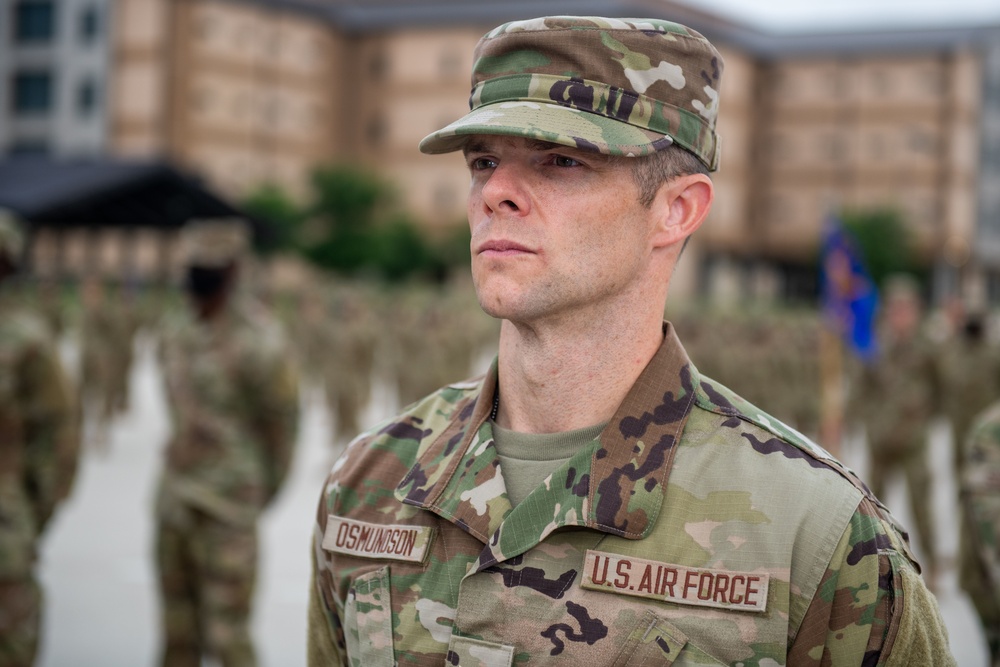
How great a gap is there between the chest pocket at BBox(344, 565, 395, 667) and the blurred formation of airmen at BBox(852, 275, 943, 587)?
6959 millimetres

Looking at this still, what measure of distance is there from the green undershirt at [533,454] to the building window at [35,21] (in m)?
44.6

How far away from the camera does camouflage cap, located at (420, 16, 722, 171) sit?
1.77 meters

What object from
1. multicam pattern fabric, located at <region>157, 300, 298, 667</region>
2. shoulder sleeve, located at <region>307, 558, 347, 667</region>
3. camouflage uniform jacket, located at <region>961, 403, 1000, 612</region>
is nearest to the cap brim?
shoulder sleeve, located at <region>307, 558, 347, 667</region>

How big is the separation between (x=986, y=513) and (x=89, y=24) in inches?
1761

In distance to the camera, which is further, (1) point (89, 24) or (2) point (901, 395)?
(1) point (89, 24)

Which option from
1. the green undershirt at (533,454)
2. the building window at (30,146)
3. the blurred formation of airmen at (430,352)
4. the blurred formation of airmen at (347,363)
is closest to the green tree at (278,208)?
the building window at (30,146)

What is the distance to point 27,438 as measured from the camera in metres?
4.64

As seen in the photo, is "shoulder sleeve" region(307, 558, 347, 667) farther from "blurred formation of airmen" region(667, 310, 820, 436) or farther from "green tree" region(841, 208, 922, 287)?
"green tree" region(841, 208, 922, 287)

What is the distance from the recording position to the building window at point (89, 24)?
43.6 m

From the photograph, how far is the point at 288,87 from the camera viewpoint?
48.3 meters

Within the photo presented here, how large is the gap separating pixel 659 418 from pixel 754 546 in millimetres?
251

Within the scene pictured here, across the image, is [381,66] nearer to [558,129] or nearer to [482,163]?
[482,163]

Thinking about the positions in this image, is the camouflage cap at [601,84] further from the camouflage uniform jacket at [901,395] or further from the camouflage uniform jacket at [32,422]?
the camouflage uniform jacket at [901,395]

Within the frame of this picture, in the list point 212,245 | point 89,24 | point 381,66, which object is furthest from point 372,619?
point 381,66
